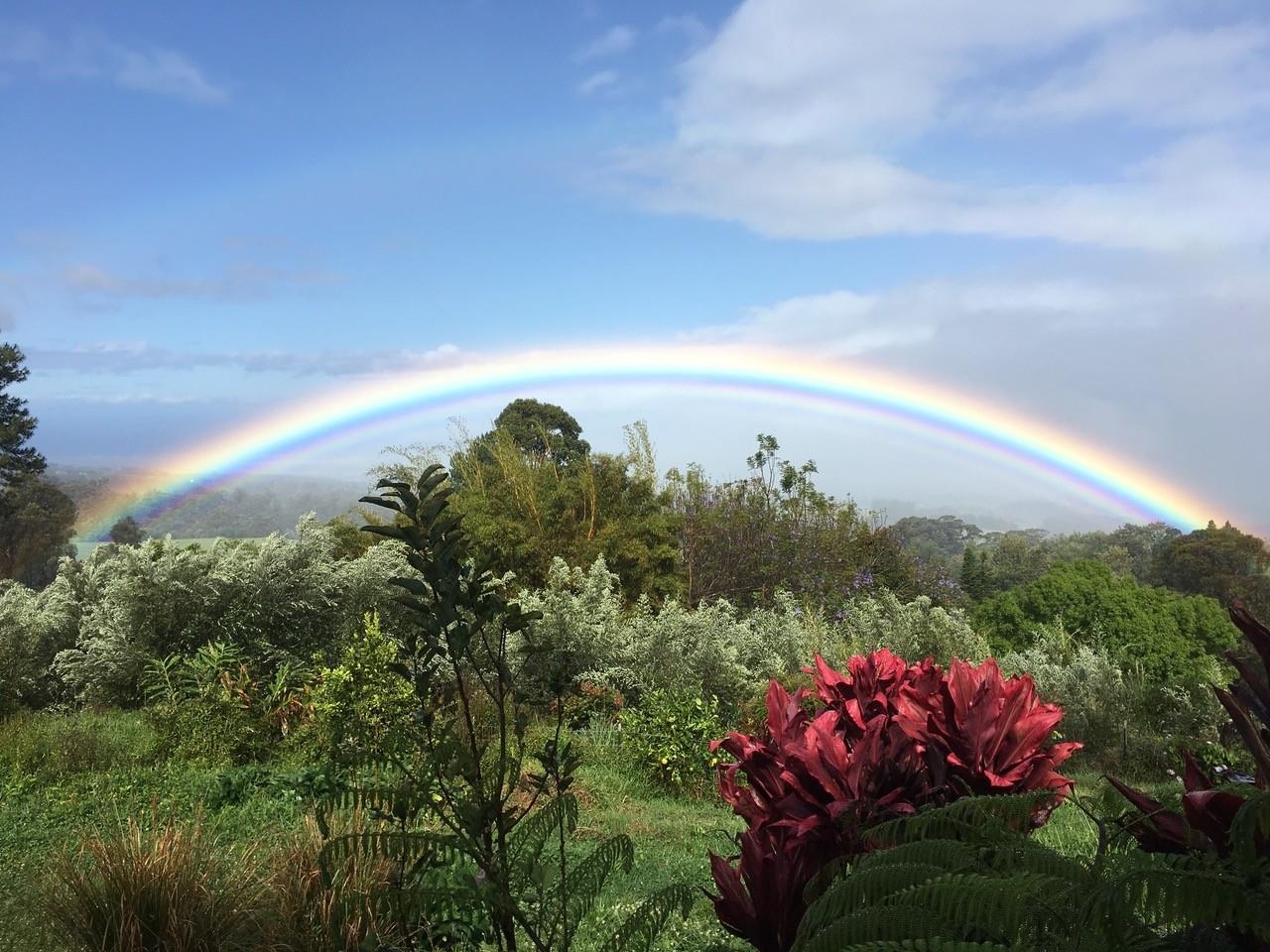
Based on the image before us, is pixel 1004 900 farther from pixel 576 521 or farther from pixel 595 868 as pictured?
pixel 576 521

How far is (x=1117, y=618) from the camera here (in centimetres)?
1261

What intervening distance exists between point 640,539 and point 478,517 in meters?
2.26

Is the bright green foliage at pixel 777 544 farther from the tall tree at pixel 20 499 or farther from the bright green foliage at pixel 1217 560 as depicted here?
the tall tree at pixel 20 499

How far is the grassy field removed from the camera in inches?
155

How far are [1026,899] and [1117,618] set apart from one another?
12.8 meters

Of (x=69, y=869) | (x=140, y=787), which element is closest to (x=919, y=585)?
(x=140, y=787)

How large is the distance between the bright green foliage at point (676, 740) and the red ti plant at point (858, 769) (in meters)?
4.95

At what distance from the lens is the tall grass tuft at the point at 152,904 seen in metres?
3.27

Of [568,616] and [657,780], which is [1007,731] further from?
[568,616]

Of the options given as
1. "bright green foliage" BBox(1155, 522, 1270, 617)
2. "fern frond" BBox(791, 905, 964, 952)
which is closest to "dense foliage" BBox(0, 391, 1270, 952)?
"fern frond" BBox(791, 905, 964, 952)

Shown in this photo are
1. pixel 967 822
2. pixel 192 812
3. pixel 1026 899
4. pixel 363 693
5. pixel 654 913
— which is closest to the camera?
pixel 1026 899

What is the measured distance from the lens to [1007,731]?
1870 mm

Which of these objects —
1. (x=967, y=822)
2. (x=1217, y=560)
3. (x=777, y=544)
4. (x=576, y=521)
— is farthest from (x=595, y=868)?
(x=1217, y=560)

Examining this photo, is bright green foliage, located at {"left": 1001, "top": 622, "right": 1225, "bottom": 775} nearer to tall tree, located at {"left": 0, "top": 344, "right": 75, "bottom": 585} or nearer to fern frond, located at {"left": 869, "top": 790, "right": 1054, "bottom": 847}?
fern frond, located at {"left": 869, "top": 790, "right": 1054, "bottom": 847}
